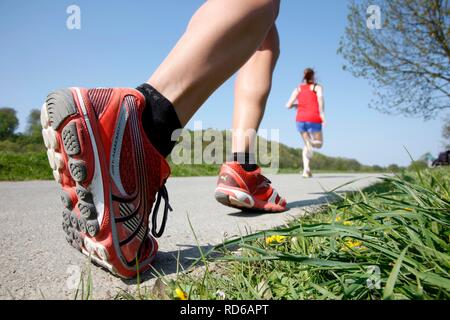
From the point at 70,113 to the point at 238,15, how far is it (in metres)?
0.65

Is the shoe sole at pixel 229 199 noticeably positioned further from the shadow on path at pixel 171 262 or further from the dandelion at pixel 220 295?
the dandelion at pixel 220 295

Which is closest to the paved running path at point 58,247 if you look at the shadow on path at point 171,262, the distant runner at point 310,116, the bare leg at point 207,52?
the shadow on path at point 171,262

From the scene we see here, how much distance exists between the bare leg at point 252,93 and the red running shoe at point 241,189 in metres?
0.14

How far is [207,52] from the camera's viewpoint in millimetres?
1148

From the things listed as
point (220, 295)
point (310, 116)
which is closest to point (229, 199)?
point (220, 295)

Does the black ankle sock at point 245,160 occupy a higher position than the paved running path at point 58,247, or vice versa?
the black ankle sock at point 245,160

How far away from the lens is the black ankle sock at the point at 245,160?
6.11 feet

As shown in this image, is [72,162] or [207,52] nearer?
[72,162]

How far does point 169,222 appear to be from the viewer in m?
1.81

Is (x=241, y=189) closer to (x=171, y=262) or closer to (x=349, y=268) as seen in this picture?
(x=171, y=262)

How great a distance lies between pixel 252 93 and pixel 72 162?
126cm
